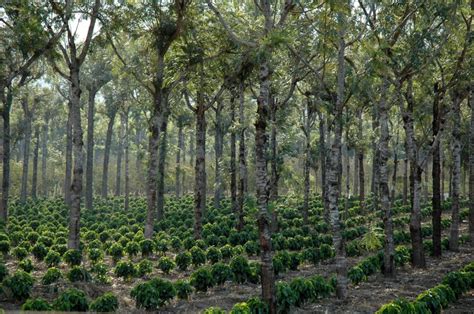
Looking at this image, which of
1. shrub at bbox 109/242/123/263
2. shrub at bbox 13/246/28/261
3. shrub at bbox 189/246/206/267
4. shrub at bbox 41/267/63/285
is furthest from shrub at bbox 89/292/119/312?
shrub at bbox 13/246/28/261

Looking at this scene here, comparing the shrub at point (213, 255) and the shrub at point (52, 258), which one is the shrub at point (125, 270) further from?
the shrub at point (213, 255)

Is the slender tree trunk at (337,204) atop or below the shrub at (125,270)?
atop

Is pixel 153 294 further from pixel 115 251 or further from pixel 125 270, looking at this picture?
pixel 115 251

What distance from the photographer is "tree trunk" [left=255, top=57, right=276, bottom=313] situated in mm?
9684

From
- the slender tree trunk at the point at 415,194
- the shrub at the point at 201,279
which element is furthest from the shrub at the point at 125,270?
Answer: the slender tree trunk at the point at 415,194

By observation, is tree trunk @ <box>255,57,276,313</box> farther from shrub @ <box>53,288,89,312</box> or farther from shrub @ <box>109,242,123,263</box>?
shrub @ <box>109,242,123,263</box>

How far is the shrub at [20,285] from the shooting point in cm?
1075

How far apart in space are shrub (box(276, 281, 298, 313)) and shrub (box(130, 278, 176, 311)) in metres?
2.42

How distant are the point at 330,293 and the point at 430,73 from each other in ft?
28.1

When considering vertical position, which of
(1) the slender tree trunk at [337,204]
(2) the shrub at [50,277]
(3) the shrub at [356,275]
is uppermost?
(1) the slender tree trunk at [337,204]

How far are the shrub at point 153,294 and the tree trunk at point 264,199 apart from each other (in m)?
2.44

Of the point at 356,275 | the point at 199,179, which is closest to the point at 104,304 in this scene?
the point at 356,275

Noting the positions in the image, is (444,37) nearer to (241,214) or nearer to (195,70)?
(195,70)

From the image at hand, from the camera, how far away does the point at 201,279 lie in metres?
12.2
